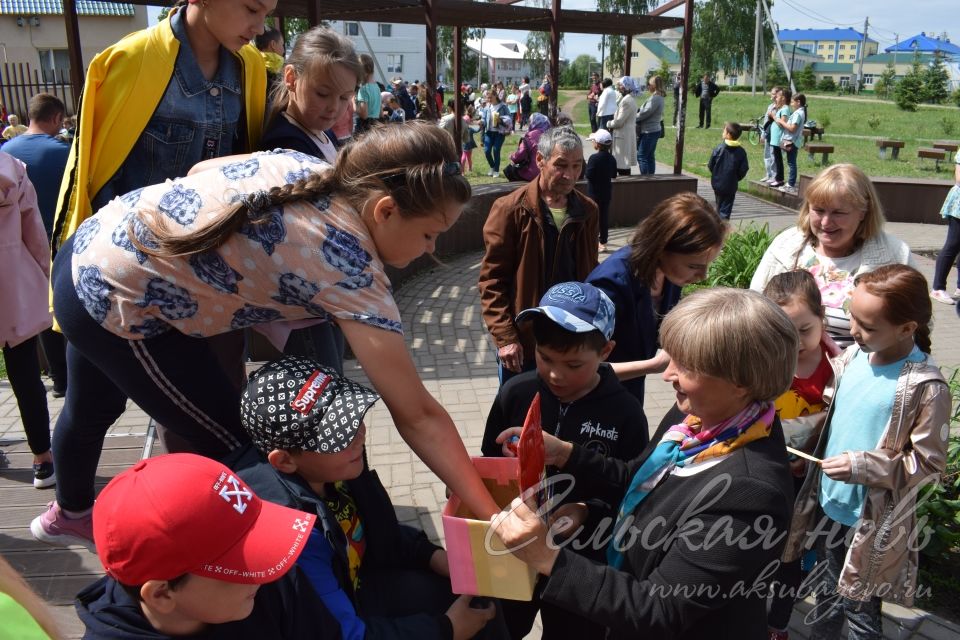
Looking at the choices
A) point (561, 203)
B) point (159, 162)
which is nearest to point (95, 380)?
point (159, 162)

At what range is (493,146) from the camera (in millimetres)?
15742

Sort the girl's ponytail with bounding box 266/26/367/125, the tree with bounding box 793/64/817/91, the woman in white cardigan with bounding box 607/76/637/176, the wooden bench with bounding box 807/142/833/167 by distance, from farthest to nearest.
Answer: the tree with bounding box 793/64/817/91
the wooden bench with bounding box 807/142/833/167
the woman in white cardigan with bounding box 607/76/637/176
the girl's ponytail with bounding box 266/26/367/125

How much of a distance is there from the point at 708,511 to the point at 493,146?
14743 millimetres

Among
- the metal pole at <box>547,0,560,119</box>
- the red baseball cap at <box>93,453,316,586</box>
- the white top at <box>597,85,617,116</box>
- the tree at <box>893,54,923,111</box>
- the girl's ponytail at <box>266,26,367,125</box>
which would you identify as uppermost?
the tree at <box>893,54,923,111</box>

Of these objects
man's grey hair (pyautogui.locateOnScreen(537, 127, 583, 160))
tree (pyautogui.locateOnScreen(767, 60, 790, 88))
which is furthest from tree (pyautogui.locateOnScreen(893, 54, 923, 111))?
man's grey hair (pyautogui.locateOnScreen(537, 127, 583, 160))

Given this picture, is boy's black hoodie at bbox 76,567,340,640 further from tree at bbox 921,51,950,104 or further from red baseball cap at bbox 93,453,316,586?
tree at bbox 921,51,950,104

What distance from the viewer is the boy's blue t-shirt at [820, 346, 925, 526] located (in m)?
2.45

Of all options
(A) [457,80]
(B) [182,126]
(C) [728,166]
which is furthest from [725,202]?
(B) [182,126]

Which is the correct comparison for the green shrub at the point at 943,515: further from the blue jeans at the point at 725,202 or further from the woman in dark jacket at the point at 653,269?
the blue jeans at the point at 725,202

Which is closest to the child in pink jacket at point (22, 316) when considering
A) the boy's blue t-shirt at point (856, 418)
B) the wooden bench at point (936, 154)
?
the boy's blue t-shirt at point (856, 418)

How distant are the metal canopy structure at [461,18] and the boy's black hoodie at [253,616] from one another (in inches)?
209

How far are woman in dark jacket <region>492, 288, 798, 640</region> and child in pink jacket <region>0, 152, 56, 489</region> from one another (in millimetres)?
3017

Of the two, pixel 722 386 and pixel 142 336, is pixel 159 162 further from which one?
pixel 722 386

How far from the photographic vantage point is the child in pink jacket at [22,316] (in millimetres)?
3600
